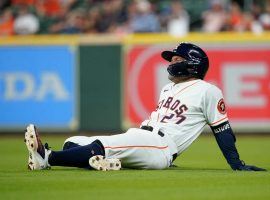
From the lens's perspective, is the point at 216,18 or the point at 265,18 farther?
Answer: the point at 216,18

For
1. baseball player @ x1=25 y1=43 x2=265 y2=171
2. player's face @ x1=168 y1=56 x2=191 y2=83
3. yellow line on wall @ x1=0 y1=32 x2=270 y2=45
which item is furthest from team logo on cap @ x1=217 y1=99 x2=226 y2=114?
yellow line on wall @ x1=0 y1=32 x2=270 y2=45

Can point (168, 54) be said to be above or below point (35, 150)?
above

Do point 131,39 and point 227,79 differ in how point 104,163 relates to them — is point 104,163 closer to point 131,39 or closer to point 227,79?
point 227,79

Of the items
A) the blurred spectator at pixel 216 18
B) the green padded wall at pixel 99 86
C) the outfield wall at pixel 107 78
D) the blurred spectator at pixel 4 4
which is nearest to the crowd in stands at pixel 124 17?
the blurred spectator at pixel 216 18

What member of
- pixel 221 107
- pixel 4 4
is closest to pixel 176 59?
pixel 221 107

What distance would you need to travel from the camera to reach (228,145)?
28.4 feet

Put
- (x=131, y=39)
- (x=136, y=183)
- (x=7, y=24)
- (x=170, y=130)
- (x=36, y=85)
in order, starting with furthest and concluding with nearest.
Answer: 1. (x=7, y=24)
2. (x=36, y=85)
3. (x=131, y=39)
4. (x=170, y=130)
5. (x=136, y=183)

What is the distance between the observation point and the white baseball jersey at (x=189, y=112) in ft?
29.2

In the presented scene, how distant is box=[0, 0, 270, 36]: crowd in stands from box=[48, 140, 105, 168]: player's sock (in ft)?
28.9

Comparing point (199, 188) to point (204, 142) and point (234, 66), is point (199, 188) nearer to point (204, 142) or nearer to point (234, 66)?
point (204, 142)

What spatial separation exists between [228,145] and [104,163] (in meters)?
1.32

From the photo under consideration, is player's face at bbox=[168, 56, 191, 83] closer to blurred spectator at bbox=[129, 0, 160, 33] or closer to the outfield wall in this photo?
the outfield wall

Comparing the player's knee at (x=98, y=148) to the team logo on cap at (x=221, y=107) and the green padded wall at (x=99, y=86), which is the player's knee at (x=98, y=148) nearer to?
the team logo on cap at (x=221, y=107)

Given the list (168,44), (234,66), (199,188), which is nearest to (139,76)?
(168,44)
